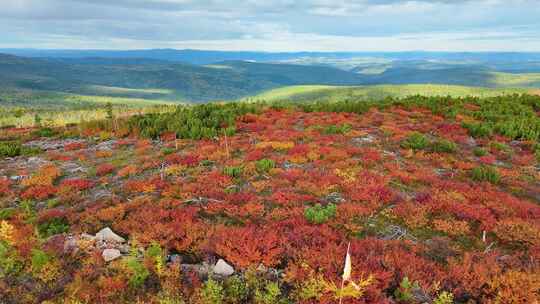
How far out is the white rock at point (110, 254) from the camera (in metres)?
6.94

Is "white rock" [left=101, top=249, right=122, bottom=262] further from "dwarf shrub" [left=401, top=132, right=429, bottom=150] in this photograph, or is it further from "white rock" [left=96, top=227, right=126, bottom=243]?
"dwarf shrub" [left=401, top=132, right=429, bottom=150]

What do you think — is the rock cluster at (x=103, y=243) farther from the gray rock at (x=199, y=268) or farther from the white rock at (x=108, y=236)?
the gray rock at (x=199, y=268)

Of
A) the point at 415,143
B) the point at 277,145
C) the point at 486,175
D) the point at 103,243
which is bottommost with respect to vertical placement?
the point at 103,243

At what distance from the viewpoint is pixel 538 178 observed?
13.2 meters

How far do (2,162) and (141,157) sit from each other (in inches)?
298

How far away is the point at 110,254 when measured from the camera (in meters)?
7.04

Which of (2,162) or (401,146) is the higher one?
(401,146)

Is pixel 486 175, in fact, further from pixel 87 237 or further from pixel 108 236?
pixel 87 237

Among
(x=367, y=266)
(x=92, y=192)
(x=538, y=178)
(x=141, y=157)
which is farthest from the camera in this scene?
(x=141, y=157)

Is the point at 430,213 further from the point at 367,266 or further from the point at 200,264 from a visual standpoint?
the point at 200,264

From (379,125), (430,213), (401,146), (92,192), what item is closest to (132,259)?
(92,192)

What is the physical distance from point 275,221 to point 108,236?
3.94 metres

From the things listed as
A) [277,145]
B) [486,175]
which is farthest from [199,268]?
[486,175]

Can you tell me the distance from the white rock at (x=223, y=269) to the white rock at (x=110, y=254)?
224cm
